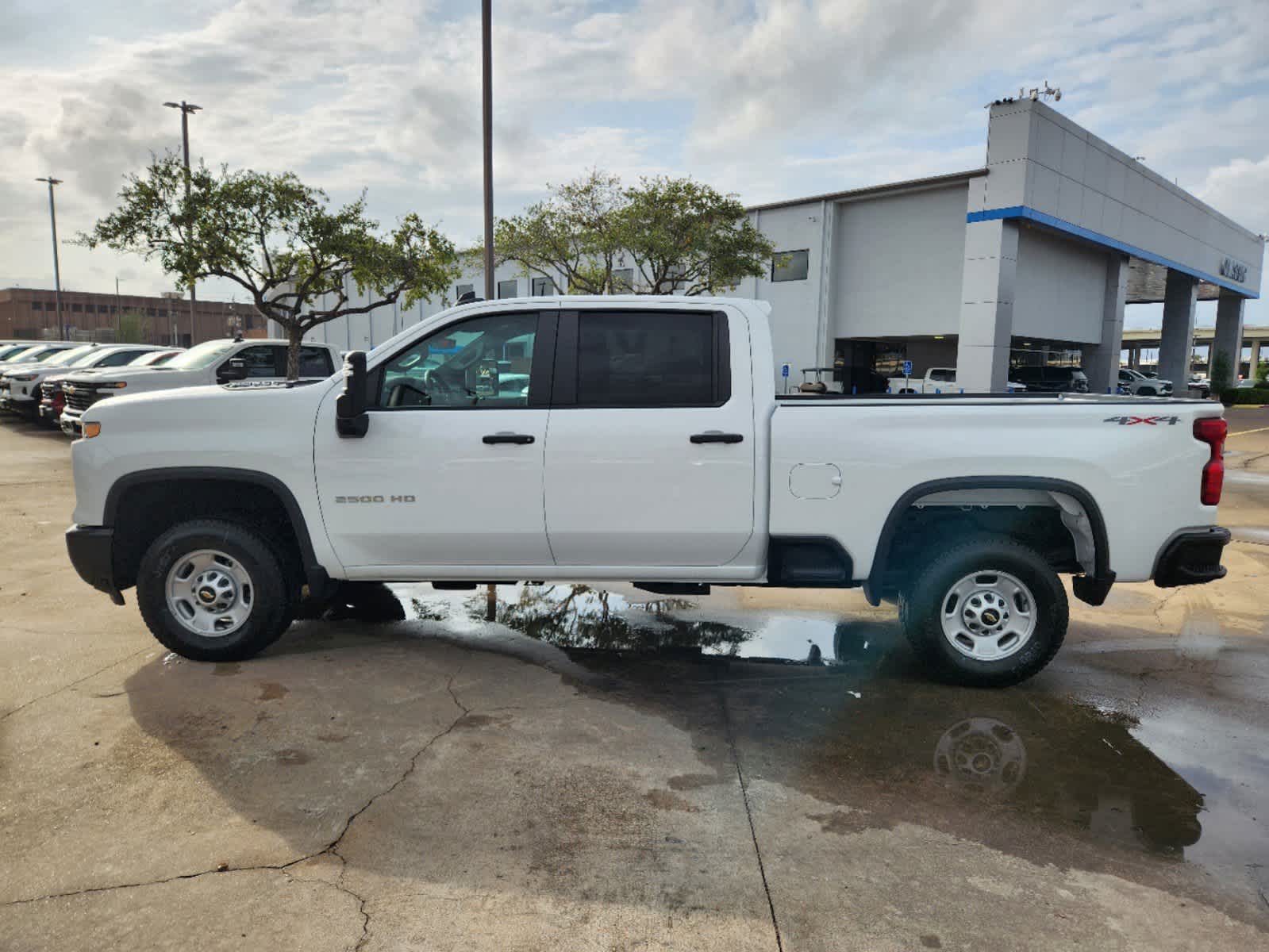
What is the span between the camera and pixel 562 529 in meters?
4.58

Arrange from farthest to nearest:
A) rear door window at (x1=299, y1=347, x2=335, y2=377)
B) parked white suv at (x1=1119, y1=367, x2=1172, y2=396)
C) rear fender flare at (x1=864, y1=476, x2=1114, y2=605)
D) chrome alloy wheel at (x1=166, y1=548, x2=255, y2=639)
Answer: parked white suv at (x1=1119, y1=367, x2=1172, y2=396) < rear door window at (x1=299, y1=347, x2=335, y2=377) < chrome alloy wheel at (x1=166, y1=548, x2=255, y2=639) < rear fender flare at (x1=864, y1=476, x2=1114, y2=605)

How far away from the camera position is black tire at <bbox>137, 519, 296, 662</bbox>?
4773 mm

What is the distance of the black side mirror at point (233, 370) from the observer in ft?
42.4

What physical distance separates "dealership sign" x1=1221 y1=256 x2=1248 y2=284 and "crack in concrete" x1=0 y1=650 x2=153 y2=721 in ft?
178

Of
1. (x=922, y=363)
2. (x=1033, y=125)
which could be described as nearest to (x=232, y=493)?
(x=1033, y=125)

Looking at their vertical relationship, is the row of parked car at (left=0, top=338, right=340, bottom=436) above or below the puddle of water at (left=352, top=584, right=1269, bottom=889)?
above

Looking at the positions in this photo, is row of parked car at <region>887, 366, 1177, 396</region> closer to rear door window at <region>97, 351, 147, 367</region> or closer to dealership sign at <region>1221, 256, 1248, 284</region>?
dealership sign at <region>1221, 256, 1248, 284</region>

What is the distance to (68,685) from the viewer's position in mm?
4598

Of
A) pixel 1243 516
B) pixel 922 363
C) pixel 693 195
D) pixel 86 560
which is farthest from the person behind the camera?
pixel 922 363

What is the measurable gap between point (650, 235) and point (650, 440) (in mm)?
23646

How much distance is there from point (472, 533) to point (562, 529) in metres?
0.48

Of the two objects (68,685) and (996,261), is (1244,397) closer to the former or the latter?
(996,261)

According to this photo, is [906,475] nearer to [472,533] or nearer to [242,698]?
[472,533]

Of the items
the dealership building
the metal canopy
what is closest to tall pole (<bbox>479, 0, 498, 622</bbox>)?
the dealership building
